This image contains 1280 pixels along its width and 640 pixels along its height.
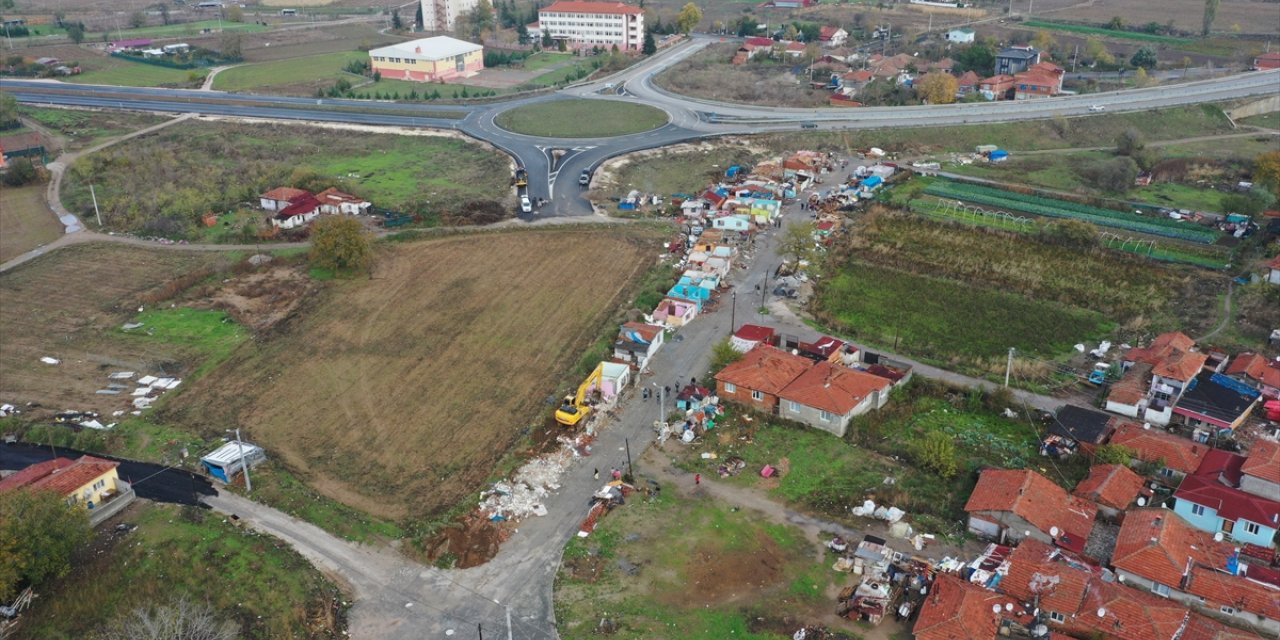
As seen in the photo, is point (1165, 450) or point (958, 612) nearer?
point (958, 612)

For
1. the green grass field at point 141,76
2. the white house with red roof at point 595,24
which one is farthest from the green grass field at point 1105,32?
the green grass field at point 141,76

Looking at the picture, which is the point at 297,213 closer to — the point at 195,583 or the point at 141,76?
the point at 195,583

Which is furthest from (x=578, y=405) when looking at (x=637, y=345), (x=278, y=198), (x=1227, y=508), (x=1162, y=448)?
(x=278, y=198)

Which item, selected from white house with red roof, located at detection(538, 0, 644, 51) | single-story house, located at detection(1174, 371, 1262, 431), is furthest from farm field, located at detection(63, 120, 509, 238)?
white house with red roof, located at detection(538, 0, 644, 51)

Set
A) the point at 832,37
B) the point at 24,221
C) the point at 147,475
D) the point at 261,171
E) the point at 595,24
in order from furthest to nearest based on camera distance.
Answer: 1. the point at 595,24
2. the point at 832,37
3. the point at 261,171
4. the point at 24,221
5. the point at 147,475

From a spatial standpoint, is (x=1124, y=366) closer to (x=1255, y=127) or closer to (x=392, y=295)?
(x=392, y=295)

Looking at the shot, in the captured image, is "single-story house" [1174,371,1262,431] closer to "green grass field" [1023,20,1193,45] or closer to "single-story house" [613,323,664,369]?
"single-story house" [613,323,664,369]

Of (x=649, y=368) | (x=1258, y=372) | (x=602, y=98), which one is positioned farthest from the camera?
(x=602, y=98)
